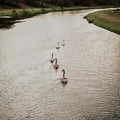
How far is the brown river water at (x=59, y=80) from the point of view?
26031mm

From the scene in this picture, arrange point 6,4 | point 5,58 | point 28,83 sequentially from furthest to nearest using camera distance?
point 6,4, point 5,58, point 28,83

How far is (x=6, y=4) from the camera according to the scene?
142750 mm

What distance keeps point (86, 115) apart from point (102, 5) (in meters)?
173

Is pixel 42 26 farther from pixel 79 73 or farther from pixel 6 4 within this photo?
pixel 6 4

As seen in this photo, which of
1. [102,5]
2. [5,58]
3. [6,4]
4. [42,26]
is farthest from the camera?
[102,5]

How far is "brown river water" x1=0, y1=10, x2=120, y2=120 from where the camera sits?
2603cm

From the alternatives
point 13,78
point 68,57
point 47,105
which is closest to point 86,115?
point 47,105

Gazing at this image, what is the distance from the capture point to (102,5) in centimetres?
19100

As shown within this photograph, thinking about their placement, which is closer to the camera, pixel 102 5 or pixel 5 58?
pixel 5 58

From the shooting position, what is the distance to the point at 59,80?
34.5 m

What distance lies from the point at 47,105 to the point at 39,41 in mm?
34288

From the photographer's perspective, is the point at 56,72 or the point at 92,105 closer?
the point at 92,105

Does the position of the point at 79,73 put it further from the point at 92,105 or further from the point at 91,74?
the point at 92,105

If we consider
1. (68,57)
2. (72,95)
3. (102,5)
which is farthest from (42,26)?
(102,5)
